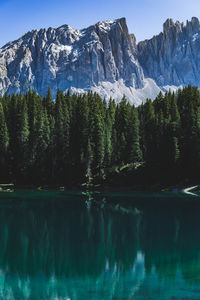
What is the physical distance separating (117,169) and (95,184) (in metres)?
4.82

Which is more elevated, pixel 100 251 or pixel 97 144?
pixel 97 144

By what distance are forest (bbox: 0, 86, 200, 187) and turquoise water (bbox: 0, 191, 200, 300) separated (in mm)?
20958

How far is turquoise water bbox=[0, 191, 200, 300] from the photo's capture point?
1948 centimetres

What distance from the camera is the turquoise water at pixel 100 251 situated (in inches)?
767

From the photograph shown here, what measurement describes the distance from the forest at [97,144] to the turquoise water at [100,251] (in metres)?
21.0

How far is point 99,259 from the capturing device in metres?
25.3

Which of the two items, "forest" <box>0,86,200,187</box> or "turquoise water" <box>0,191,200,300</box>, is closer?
"turquoise water" <box>0,191,200,300</box>

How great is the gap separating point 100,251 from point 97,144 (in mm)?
48463

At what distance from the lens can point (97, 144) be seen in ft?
247

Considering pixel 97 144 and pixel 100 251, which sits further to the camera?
pixel 97 144

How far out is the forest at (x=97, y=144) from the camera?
6981cm

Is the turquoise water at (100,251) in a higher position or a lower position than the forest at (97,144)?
lower

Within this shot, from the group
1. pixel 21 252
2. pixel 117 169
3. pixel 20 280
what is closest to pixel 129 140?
pixel 117 169

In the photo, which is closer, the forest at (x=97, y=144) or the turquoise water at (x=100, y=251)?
the turquoise water at (x=100, y=251)
